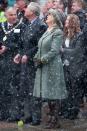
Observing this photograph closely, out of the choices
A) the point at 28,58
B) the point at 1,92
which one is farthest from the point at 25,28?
the point at 1,92

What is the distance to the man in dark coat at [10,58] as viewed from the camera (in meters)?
10.9

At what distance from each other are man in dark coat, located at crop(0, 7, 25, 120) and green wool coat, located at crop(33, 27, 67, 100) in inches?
30.8

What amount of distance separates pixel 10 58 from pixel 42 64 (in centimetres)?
95

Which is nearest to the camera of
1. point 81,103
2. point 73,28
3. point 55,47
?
point 55,47

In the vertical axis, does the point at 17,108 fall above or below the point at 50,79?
below

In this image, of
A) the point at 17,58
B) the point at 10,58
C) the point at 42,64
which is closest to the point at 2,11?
the point at 10,58

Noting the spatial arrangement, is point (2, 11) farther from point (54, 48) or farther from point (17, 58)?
point (54, 48)

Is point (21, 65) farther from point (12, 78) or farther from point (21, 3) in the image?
point (21, 3)

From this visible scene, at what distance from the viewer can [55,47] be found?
10078 millimetres

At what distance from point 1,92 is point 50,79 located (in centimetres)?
144

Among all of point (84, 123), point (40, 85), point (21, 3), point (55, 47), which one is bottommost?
point (84, 123)

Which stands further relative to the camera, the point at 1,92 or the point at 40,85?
the point at 1,92

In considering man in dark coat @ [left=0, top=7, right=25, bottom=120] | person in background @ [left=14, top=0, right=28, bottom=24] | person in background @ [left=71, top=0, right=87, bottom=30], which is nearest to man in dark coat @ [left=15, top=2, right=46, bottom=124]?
man in dark coat @ [left=0, top=7, right=25, bottom=120]

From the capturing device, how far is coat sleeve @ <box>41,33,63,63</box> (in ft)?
33.0
